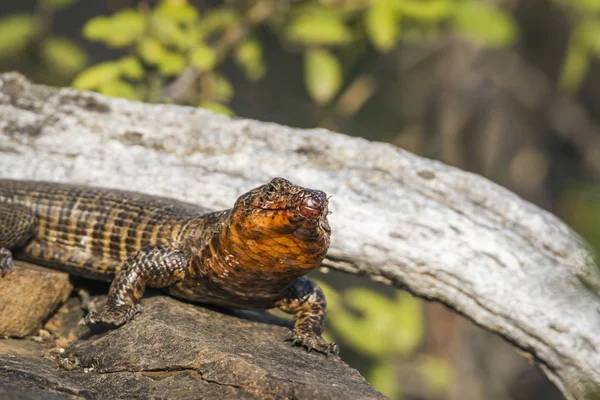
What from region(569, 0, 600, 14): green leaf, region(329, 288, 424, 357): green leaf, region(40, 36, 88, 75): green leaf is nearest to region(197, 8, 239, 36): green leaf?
region(40, 36, 88, 75): green leaf

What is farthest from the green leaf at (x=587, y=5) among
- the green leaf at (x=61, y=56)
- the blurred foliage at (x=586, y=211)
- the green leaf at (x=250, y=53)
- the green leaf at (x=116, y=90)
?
the blurred foliage at (x=586, y=211)

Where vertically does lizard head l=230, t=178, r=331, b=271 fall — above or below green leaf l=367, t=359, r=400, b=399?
above

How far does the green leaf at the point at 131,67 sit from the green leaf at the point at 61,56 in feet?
Answer: 6.40

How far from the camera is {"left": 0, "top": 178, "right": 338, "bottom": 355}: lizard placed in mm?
4273

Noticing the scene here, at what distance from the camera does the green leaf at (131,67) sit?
758 cm

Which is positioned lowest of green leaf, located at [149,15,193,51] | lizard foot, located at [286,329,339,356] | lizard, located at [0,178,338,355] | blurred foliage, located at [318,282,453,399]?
blurred foliage, located at [318,282,453,399]

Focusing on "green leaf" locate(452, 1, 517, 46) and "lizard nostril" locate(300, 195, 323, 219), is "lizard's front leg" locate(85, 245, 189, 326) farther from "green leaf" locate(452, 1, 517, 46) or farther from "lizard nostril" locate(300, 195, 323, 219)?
"green leaf" locate(452, 1, 517, 46)

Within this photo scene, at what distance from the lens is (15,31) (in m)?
8.59

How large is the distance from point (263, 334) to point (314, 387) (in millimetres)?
1094

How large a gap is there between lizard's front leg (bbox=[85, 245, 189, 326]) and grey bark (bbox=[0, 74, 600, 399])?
3.92 feet

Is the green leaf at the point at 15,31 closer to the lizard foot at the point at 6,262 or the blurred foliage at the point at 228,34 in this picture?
the blurred foliage at the point at 228,34

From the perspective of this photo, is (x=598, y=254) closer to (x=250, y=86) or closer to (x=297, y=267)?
(x=297, y=267)

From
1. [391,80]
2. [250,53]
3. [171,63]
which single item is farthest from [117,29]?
[391,80]

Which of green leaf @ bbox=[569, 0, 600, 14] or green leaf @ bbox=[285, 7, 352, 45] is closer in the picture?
green leaf @ bbox=[569, 0, 600, 14]
